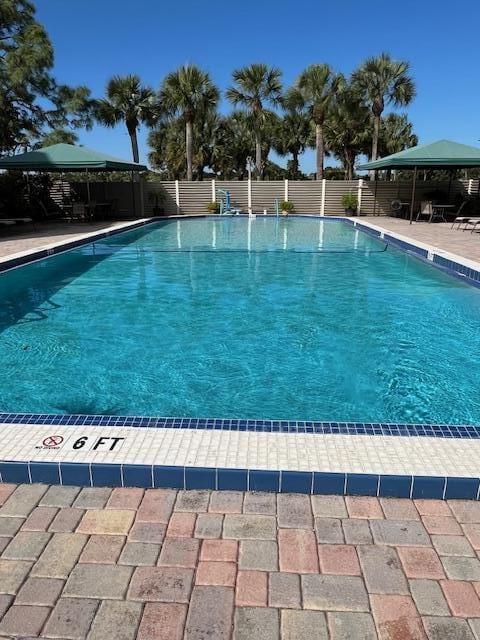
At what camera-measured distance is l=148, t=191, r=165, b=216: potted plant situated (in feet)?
66.4

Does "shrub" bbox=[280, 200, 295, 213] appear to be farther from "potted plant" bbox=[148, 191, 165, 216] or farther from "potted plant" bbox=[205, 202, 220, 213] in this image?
"potted plant" bbox=[148, 191, 165, 216]

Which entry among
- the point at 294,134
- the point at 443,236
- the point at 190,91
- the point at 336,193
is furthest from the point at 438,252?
the point at 294,134

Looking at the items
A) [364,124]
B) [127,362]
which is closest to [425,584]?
[127,362]

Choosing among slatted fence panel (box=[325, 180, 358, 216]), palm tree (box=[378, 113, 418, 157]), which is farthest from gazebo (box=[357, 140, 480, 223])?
palm tree (box=[378, 113, 418, 157])

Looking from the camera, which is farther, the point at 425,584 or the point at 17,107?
the point at 17,107

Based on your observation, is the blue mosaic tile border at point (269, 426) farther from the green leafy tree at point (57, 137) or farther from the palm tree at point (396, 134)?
the palm tree at point (396, 134)

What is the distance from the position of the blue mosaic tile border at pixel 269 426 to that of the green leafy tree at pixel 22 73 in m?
16.1

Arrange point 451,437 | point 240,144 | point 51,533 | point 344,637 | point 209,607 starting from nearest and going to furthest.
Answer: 1. point 344,637
2. point 209,607
3. point 51,533
4. point 451,437
5. point 240,144

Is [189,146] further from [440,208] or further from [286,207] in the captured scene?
[440,208]

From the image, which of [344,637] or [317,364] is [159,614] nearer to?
[344,637]

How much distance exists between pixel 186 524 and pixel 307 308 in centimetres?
474

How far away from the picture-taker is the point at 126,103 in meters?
23.6

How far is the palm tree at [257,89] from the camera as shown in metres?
22.9

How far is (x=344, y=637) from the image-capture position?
164 cm
